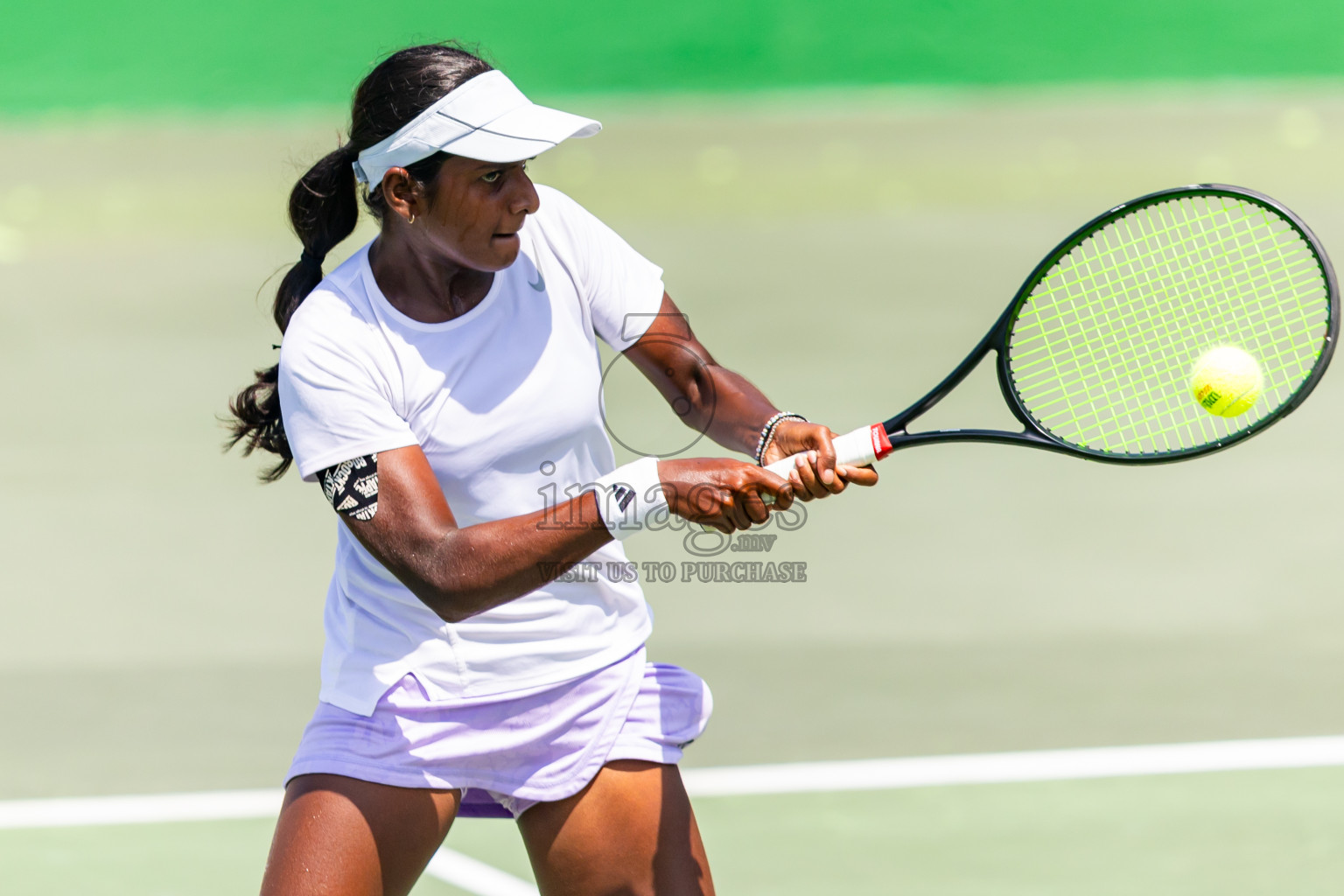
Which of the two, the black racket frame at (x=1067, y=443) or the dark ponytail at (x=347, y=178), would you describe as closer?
the dark ponytail at (x=347, y=178)

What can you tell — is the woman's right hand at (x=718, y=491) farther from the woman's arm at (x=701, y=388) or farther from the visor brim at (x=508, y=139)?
the visor brim at (x=508, y=139)

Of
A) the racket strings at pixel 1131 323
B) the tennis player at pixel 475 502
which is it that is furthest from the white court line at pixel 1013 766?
the tennis player at pixel 475 502

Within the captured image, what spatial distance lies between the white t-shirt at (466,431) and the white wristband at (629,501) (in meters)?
0.23

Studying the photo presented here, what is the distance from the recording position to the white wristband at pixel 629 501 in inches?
93.7

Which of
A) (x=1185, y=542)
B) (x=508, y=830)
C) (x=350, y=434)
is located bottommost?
(x=508, y=830)

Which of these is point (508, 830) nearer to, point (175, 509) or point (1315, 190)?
point (175, 509)

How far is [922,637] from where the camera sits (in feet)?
16.9

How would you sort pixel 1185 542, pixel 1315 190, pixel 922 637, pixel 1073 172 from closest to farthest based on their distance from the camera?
pixel 922 637 → pixel 1185 542 → pixel 1315 190 → pixel 1073 172

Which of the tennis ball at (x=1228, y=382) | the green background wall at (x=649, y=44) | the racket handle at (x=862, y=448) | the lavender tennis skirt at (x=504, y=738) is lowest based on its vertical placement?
the lavender tennis skirt at (x=504, y=738)

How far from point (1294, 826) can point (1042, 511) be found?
227 cm

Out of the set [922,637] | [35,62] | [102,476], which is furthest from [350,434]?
[35,62]

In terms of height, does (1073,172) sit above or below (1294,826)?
above

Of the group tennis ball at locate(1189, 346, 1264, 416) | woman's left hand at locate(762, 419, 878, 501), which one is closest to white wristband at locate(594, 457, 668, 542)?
woman's left hand at locate(762, 419, 878, 501)

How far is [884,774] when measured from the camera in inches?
169
